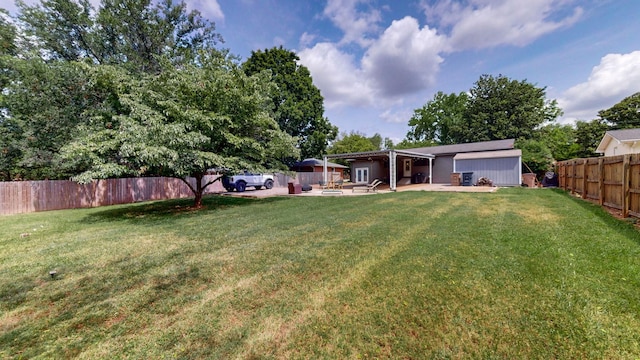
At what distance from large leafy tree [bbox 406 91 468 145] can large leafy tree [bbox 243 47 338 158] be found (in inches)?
912

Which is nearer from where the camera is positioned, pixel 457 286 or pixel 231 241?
pixel 457 286

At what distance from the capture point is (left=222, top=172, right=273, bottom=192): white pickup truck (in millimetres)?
18047

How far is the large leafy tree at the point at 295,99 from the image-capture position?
25922mm

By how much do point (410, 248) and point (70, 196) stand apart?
1554 cm

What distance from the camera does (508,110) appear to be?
32094mm

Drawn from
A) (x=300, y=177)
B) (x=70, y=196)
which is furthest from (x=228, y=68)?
(x=300, y=177)

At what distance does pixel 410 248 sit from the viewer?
168 inches

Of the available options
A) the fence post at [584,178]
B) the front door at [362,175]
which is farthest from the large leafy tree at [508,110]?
the fence post at [584,178]

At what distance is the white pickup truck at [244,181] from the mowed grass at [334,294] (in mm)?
12462

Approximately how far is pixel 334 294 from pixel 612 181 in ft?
29.1

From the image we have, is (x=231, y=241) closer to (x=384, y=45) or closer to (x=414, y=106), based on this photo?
(x=384, y=45)

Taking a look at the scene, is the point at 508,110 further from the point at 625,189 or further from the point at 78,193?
the point at 78,193

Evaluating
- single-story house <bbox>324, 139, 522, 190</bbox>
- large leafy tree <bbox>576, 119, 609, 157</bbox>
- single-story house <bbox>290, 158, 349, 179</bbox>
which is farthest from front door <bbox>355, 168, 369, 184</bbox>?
large leafy tree <bbox>576, 119, 609, 157</bbox>

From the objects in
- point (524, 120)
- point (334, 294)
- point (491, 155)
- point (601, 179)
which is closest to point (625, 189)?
point (601, 179)
